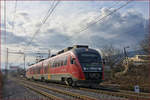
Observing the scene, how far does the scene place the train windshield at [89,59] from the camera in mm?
16950

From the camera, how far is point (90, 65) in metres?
16.9

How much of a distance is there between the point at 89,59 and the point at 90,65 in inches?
26.2

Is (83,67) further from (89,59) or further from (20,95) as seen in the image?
(20,95)

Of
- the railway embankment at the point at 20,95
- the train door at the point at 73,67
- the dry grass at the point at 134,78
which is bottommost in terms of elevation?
the railway embankment at the point at 20,95

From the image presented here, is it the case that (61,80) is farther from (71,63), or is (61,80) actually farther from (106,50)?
(106,50)

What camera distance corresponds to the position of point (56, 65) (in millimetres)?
23031

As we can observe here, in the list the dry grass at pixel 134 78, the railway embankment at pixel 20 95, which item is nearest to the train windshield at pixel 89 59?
the dry grass at pixel 134 78

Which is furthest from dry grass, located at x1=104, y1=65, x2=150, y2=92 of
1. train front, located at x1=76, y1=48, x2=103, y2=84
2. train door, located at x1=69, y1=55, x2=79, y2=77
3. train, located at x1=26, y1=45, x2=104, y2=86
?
train door, located at x1=69, y1=55, x2=79, y2=77

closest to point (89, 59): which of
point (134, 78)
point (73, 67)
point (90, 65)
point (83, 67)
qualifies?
point (90, 65)

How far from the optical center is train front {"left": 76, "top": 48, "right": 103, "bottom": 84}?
1658 centimetres

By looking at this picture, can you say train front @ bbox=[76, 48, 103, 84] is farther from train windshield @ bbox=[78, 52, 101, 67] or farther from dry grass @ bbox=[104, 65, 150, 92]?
dry grass @ bbox=[104, 65, 150, 92]

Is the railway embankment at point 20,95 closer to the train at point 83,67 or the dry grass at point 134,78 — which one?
the train at point 83,67

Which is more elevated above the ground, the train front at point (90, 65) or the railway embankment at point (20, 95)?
the train front at point (90, 65)

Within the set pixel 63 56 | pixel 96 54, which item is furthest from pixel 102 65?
pixel 63 56
